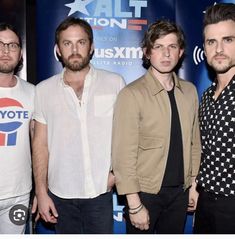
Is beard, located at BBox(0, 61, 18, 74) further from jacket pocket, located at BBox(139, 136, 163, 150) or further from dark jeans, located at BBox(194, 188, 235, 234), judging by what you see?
dark jeans, located at BBox(194, 188, 235, 234)

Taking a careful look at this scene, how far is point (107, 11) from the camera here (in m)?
3.23

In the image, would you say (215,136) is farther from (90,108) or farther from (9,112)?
(9,112)

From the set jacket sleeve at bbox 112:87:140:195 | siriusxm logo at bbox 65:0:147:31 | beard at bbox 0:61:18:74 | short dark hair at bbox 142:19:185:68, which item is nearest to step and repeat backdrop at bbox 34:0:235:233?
siriusxm logo at bbox 65:0:147:31

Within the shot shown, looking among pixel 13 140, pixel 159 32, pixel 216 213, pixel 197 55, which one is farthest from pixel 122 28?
pixel 216 213

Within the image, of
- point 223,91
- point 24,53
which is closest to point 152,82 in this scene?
point 223,91

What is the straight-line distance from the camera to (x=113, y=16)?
324 cm

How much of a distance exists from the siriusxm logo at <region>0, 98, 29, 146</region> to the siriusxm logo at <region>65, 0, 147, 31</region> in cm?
102

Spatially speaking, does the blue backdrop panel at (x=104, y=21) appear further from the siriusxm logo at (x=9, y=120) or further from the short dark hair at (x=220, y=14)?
the short dark hair at (x=220, y=14)

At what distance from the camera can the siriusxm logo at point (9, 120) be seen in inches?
101

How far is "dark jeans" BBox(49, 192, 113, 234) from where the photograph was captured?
8.57 ft

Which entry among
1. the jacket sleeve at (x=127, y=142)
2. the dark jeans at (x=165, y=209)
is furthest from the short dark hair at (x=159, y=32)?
the dark jeans at (x=165, y=209)

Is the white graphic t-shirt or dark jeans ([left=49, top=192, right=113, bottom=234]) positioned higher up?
the white graphic t-shirt

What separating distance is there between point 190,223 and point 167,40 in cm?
163

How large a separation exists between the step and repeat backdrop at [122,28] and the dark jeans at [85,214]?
109 centimetres
